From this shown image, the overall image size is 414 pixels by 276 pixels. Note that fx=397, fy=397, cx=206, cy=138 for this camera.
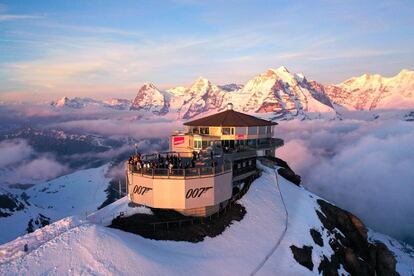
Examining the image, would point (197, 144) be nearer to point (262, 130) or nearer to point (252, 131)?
point (252, 131)

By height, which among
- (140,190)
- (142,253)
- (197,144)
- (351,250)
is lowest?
(351,250)

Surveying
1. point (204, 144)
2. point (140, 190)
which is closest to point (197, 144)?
point (204, 144)

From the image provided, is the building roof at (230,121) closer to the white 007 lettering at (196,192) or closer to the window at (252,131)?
the window at (252,131)

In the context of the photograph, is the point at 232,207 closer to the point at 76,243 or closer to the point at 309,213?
the point at 309,213

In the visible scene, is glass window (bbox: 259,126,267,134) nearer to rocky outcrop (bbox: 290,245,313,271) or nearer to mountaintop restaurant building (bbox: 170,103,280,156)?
mountaintop restaurant building (bbox: 170,103,280,156)

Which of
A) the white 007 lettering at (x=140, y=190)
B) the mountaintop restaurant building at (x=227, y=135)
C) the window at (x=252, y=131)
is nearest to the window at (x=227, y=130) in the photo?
the mountaintop restaurant building at (x=227, y=135)

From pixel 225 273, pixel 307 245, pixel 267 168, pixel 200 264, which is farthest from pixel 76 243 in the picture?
pixel 267 168
